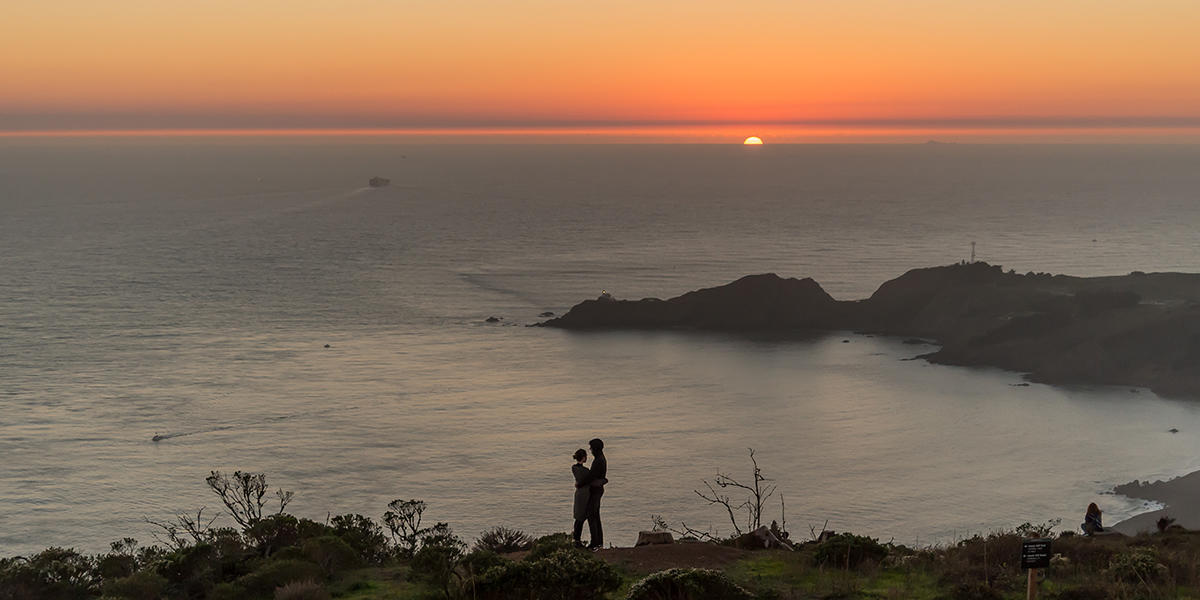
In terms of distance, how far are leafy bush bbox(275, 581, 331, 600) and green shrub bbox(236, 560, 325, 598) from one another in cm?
71

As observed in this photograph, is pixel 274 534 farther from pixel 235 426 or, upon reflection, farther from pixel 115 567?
pixel 235 426

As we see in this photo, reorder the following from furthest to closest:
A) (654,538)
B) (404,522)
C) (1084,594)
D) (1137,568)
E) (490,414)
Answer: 1. (490,414)
2. (404,522)
3. (654,538)
4. (1137,568)
5. (1084,594)

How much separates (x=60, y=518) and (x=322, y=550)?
117 ft

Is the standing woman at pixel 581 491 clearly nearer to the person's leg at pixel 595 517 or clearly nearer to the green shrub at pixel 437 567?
the person's leg at pixel 595 517

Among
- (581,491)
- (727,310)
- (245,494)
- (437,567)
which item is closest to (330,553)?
(437,567)

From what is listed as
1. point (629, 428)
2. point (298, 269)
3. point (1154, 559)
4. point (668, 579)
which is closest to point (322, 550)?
point (668, 579)

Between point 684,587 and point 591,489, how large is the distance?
3.96 m

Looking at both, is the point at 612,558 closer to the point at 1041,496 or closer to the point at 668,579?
the point at 668,579

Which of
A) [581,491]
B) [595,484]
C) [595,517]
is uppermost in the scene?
→ [595,484]

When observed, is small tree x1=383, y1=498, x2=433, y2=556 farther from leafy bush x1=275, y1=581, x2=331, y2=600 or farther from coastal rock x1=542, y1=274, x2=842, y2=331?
coastal rock x1=542, y1=274, x2=842, y2=331

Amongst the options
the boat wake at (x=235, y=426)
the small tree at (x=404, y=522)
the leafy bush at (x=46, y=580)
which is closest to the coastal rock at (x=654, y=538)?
the small tree at (x=404, y=522)

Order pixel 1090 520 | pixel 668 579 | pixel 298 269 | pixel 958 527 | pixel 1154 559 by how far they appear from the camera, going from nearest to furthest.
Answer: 1. pixel 668 579
2. pixel 1154 559
3. pixel 1090 520
4. pixel 958 527
5. pixel 298 269

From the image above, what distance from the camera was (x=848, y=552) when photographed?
56.0 feet

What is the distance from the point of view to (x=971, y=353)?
7938cm
